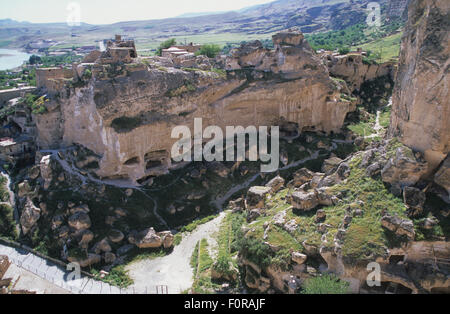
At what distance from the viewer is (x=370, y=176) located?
776 inches

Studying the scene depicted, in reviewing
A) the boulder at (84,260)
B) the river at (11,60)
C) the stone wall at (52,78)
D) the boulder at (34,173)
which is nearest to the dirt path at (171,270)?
the boulder at (84,260)

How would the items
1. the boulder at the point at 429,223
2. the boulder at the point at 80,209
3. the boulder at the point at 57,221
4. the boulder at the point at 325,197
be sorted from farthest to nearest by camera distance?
1. the boulder at the point at 80,209
2. the boulder at the point at 57,221
3. the boulder at the point at 325,197
4. the boulder at the point at 429,223

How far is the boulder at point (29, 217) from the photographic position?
25.8 meters

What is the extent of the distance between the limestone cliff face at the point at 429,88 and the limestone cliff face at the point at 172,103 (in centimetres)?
1598

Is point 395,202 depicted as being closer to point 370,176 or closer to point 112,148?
point 370,176

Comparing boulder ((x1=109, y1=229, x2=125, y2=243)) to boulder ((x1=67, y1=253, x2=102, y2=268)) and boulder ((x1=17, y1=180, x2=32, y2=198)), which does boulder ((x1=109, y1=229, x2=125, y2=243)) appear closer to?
boulder ((x1=67, y1=253, x2=102, y2=268))

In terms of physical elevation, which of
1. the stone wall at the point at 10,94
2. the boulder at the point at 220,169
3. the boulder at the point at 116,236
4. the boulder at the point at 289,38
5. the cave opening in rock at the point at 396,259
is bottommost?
the boulder at the point at 116,236

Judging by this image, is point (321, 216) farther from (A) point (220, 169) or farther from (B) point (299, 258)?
(A) point (220, 169)

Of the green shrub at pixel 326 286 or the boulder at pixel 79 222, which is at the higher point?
the green shrub at pixel 326 286

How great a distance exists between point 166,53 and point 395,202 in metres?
31.3

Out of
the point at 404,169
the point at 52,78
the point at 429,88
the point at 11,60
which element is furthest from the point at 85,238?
the point at 11,60

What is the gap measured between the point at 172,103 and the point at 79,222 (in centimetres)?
1159

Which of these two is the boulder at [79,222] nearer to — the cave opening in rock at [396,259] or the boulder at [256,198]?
the boulder at [256,198]

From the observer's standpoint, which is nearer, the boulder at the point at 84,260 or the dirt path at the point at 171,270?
the dirt path at the point at 171,270
